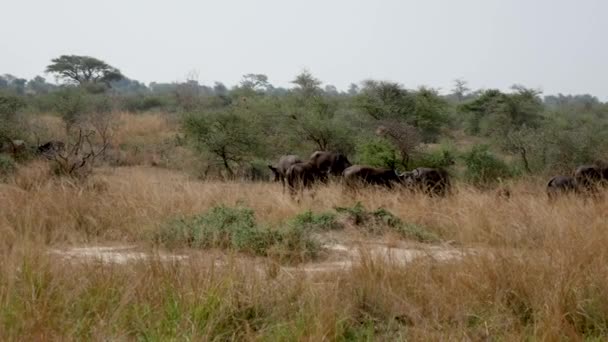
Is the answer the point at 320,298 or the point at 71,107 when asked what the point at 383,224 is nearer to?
the point at 320,298

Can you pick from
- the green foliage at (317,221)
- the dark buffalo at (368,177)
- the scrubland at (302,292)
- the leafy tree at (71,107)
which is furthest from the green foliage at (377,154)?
the leafy tree at (71,107)

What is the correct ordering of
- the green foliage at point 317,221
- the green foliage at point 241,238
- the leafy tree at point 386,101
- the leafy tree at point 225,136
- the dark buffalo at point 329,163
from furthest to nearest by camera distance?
the leafy tree at point 386,101, the leafy tree at point 225,136, the dark buffalo at point 329,163, the green foliage at point 317,221, the green foliage at point 241,238

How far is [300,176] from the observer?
11734mm

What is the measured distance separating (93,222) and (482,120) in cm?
2385

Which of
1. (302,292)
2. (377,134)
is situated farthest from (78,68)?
(302,292)

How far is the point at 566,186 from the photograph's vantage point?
415 inches

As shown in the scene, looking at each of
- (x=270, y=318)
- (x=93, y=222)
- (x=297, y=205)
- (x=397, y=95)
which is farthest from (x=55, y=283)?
(x=397, y=95)

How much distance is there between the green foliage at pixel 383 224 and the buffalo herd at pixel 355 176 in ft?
8.28

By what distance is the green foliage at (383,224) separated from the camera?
23.4 feet

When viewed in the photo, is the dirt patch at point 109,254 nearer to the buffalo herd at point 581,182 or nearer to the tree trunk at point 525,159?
the buffalo herd at point 581,182

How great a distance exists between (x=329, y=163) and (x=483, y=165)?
221 inches

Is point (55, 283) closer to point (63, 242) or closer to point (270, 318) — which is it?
point (270, 318)

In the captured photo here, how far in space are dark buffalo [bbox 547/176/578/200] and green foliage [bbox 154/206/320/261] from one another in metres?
5.60

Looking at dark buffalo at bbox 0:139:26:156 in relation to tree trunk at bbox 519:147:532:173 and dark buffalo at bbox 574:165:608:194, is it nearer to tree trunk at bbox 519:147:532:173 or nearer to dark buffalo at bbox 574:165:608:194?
dark buffalo at bbox 574:165:608:194
